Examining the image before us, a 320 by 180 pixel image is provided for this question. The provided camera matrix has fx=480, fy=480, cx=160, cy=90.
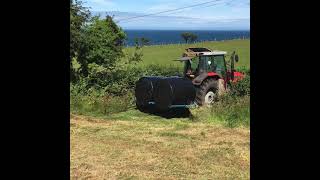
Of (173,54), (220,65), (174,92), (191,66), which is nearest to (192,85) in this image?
(174,92)

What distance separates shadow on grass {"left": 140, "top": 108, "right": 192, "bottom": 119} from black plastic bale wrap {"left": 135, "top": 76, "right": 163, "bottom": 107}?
0.33m

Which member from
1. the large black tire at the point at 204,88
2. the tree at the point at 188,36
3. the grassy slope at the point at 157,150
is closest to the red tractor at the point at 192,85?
the large black tire at the point at 204,88

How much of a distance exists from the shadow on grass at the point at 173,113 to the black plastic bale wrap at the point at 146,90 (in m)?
0.33

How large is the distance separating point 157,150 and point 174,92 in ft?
14.8

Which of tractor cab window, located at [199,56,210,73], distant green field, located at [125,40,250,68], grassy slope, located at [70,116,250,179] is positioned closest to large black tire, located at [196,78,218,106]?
tractor cab window, located at [199,56,210,73]

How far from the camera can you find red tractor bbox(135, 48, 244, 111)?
521 inches

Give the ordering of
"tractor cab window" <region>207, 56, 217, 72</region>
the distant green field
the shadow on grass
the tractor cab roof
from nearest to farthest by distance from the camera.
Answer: the shadow on grass → the tractor cab roof → "tractor cab window" <region>207, 56, 217, 72</region> → the distant green field

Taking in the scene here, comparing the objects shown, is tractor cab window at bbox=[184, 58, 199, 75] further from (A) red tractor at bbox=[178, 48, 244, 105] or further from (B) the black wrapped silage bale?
(B) the black wrapped silage bale
